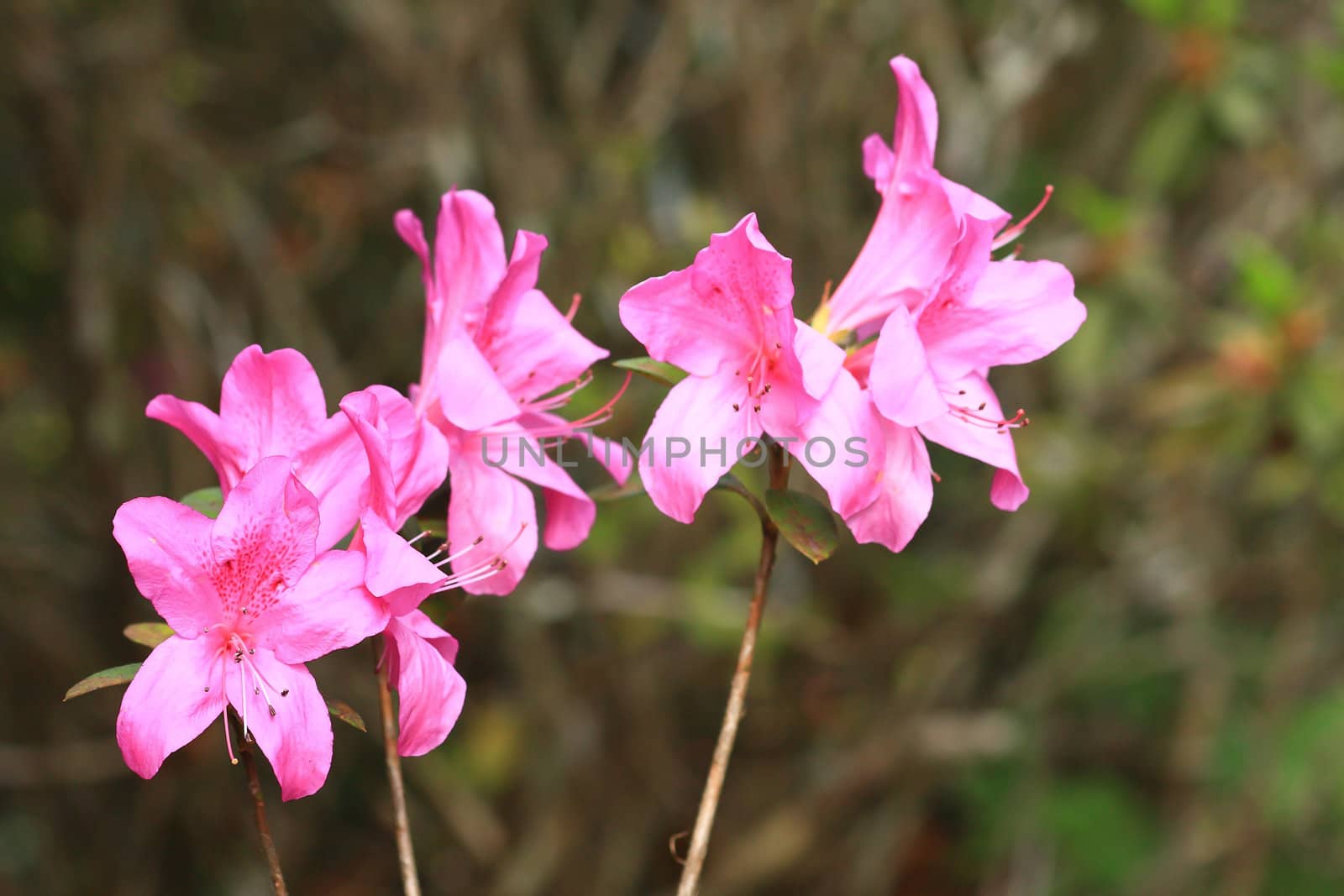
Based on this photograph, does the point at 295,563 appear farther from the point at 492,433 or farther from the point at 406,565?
the point at 492,433

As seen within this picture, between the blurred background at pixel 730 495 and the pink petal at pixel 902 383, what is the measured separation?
1.75 m

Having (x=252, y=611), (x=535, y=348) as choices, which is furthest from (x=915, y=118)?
(x=252, y=611)

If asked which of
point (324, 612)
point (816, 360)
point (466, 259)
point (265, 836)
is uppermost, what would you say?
point (466, 259)

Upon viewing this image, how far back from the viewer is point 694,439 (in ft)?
2.40

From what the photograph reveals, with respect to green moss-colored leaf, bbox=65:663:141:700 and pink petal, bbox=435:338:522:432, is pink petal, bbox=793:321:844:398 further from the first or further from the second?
green moss-colored leaf, bbox=65:663:141:700

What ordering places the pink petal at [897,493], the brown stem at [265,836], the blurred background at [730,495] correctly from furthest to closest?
1. the blurred background at [730,495]
2. the pink petal at [897,493]
3. the brown stem at [265,836]

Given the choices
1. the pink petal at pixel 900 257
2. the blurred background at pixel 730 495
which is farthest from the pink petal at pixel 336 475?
the blurred background at pixel 730 495

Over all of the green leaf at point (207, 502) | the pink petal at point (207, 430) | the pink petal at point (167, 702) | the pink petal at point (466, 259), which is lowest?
the pink petal at point (167, 702)

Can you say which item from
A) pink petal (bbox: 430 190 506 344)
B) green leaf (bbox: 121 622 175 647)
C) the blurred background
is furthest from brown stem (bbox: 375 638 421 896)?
the blurred background

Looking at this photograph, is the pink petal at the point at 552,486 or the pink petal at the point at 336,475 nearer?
the pink petal at the point at 336,475

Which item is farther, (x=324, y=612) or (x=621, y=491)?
(x=621, y=491)

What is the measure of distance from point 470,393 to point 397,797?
239mm

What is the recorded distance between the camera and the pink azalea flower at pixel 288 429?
694mm

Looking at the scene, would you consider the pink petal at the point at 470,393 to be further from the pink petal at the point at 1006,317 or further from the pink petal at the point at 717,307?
the pink petal at the point at 1006,317
